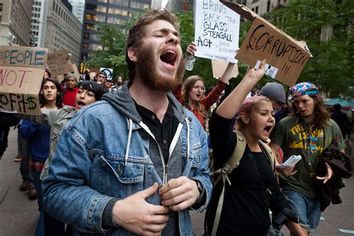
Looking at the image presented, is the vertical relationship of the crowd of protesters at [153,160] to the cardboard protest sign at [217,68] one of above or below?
below

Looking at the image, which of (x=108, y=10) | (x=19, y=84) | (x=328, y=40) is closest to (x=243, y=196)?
(x=19, y=84)

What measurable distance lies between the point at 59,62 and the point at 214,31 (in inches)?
152

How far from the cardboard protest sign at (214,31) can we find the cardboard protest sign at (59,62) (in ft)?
11.3

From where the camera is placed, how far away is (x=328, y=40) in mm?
13938

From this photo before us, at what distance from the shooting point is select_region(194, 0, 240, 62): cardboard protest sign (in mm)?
4492

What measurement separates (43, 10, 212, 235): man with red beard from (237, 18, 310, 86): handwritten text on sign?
3.25 feet

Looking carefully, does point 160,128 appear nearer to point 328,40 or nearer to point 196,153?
point 196,153

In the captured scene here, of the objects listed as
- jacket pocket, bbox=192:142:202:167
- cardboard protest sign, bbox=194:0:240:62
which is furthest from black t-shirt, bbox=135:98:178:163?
cardboard protest sign, bbox=194:0:240:62

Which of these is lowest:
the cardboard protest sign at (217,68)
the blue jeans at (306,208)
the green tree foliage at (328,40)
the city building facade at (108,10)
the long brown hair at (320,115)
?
the blue jeans at (306,208)

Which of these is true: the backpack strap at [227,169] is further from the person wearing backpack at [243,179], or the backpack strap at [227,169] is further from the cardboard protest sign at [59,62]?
the cardboard protest sign at [59,62]

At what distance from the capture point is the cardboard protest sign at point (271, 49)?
8.97 ft

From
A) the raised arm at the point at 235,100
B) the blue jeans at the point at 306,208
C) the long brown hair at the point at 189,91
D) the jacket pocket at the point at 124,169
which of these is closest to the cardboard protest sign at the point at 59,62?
the long brown hair at the point at 189,91

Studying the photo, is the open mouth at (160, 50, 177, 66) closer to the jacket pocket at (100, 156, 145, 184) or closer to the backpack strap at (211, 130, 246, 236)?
the jacket pocket at (100, 156, 145, 184)

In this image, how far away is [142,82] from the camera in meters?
1.80
